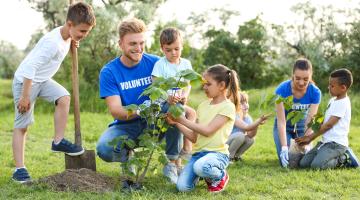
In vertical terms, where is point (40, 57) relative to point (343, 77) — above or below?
above

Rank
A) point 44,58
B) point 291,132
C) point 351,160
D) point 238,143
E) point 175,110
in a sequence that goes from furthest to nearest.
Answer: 1. point 291,132
2. point 238,143
3. point 351,160
4. point 44,58
5. point 175,110

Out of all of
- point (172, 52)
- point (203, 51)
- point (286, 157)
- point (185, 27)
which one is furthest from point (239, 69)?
point (172, 52)

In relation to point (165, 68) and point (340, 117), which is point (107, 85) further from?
point (340, 117)

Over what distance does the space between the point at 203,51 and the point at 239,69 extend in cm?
127

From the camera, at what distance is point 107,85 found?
4.45 metres

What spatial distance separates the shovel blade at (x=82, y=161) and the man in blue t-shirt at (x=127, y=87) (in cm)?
25

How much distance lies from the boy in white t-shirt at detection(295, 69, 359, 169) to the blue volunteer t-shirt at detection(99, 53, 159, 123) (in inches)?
74.8

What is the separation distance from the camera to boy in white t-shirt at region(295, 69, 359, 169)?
17.5 ft

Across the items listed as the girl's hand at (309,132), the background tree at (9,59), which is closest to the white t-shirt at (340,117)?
the girl's hand at (309,132)

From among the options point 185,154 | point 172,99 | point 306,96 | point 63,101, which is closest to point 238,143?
point 306,96

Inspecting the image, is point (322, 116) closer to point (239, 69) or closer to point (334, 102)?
point (334, 102)

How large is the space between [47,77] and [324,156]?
9.08 feet

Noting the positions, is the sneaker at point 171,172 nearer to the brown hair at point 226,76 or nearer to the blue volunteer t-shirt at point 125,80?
the blue volunteer t-shirt at point 125,80

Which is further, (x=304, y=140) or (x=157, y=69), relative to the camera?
(x=304, y=140)
